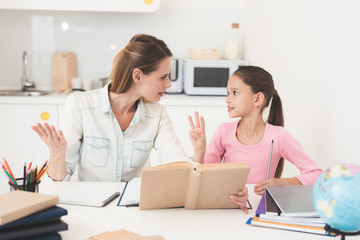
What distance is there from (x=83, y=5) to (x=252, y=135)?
5.95 ft

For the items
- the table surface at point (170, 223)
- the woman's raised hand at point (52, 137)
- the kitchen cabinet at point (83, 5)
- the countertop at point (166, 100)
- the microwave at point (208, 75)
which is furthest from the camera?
the microwave at point (208, 75)

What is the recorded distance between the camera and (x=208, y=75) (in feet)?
10.2

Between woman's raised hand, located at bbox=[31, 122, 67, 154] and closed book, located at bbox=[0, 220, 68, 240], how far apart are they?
46cm

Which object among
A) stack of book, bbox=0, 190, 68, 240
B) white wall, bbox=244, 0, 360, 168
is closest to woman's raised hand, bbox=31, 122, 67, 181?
stack of book, bbox=0, 190, 68, 240

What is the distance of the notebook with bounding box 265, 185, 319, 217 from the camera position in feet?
3.67

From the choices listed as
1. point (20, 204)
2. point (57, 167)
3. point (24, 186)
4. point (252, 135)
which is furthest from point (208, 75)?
point (20, 204)

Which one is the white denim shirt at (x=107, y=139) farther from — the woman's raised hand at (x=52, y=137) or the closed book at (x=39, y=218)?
the closed book at (x=39, y=218)

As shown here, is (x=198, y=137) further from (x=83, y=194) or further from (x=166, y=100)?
(x=166, y=100)

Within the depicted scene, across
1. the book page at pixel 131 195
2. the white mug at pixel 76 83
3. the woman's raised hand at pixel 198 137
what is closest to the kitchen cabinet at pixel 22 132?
the white mug at pixel 76 83

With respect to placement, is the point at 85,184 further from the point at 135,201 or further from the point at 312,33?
the point at 312,33

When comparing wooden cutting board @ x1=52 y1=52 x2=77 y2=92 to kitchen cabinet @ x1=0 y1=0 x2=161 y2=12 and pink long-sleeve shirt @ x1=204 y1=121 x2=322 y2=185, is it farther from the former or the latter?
pink long-sleeve shirt @ x1=204 y1=121 x2=322 y2=185

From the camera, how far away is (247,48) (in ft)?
11.0

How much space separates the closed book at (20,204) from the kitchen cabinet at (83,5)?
7.17 ft

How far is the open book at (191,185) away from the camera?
1.17 meters
